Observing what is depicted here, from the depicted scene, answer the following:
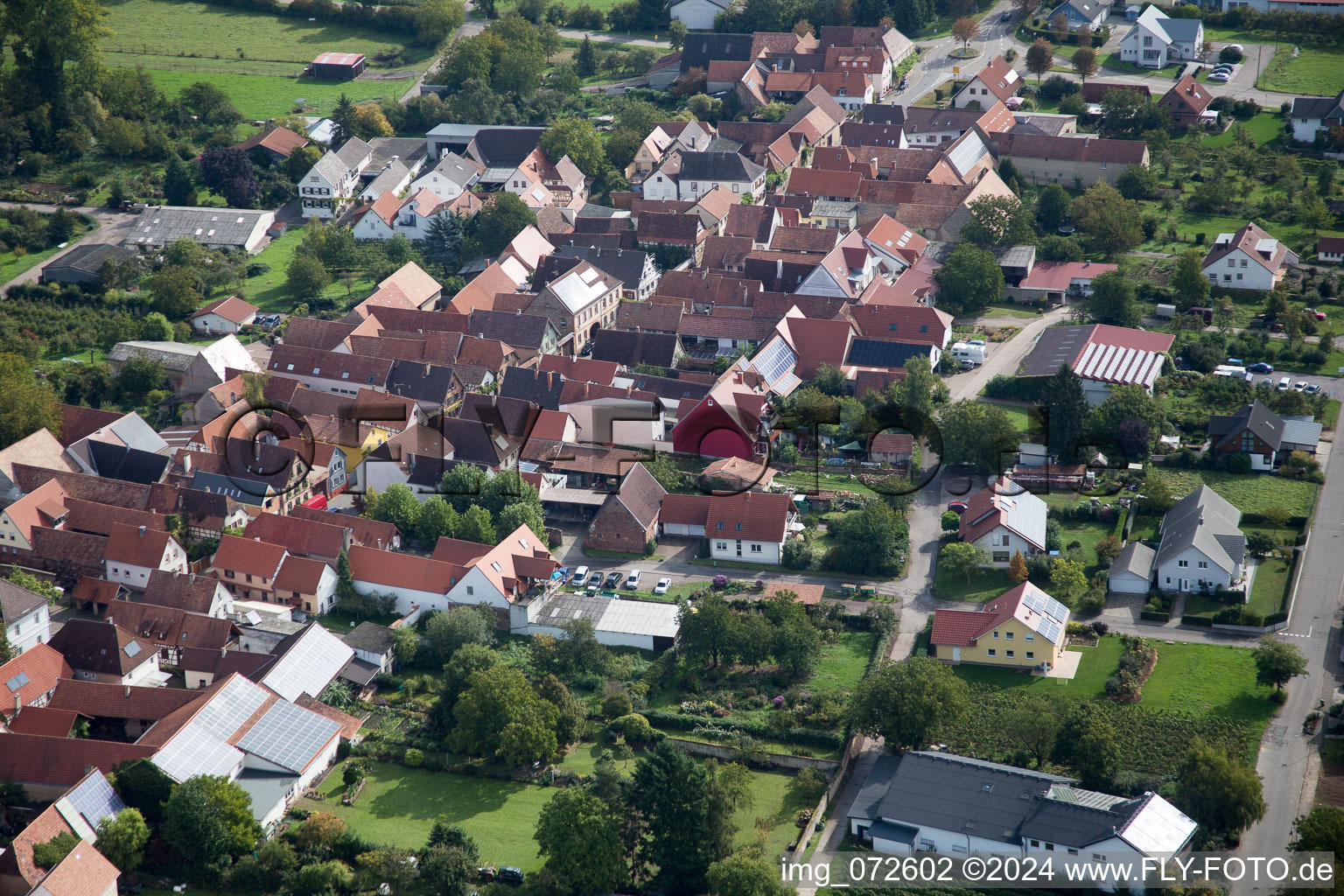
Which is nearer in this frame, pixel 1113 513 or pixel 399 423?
pixel 1113 513

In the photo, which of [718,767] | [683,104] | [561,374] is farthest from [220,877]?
[683,104]

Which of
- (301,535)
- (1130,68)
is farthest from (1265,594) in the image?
(1130,68)

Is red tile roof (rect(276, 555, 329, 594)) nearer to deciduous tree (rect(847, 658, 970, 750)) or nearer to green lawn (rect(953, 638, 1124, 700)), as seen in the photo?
deciduous tree (rect(847, 658, 970, 750))

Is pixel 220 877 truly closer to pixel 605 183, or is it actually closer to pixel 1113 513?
pixel 1113 513

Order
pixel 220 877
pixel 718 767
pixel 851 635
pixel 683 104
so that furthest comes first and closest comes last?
pixel 683 104, pixel 851 635, pixel 718 767, pixel 220 877

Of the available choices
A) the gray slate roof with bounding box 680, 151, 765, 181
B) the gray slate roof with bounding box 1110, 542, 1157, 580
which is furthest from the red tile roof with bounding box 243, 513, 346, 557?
the gray slate roof with bounding box 680, 151, 765, 181

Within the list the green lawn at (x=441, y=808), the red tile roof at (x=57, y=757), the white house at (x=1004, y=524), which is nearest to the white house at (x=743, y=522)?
the white house at (x=1004, y=524)
